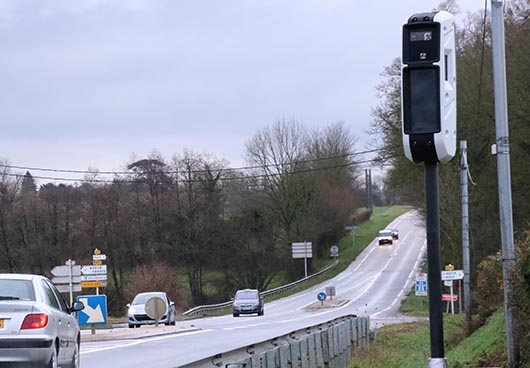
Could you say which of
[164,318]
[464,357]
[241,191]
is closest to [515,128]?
[164,318]

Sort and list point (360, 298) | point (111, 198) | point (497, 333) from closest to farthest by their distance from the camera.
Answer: point (497, 333) → point (360, 298) → point (111, 198)

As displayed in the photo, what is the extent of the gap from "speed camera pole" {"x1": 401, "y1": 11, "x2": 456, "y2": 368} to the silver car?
7.41 meters

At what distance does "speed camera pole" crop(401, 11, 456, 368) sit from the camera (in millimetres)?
5859

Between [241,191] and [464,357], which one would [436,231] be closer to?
[464,357]

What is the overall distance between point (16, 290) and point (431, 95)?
28.2ft

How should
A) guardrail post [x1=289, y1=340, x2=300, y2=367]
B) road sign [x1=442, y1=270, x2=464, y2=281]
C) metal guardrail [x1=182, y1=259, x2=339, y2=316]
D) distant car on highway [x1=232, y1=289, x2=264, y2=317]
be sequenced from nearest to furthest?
guardrail post [x1=289, y1=340, x2=300, y2=367] → road sign [x1=442, y1=270, x2=464, y2=281] → distant car on highway [x1=232, y1=289, x2=264, y2=317] → metal guardrail [x1=182, y1=259, x2=339, y2=316]

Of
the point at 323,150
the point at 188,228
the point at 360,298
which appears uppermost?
the point at 323,150

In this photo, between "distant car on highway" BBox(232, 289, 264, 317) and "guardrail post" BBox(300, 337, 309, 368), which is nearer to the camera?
"guardrail post" BBox(300, 337, 309, 368)

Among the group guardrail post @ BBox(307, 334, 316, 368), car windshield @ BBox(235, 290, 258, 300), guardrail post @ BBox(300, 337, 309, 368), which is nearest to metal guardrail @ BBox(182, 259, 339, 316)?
car windshield @ BBox(235, 290, 258, 300)

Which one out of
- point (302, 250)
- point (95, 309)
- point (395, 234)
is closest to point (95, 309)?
point (95, 309)

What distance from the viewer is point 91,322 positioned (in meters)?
28.5

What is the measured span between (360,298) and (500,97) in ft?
195

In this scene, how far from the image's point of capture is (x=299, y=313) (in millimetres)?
59062

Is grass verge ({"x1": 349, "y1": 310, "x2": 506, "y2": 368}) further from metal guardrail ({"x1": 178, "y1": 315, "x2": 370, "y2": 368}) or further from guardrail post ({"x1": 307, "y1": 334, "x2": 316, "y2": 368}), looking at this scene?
guardrail post ({"x1": 307, "y1": 334, "x2": 316, "y2": 368})
